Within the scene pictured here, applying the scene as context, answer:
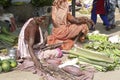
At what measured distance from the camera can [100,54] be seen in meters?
7.45

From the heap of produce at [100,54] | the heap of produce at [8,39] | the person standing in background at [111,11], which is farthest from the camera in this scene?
the person standing in background at [111,11]

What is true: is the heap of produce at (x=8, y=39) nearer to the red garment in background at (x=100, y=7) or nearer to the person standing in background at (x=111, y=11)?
the red garment in background at (x=100, y=7)

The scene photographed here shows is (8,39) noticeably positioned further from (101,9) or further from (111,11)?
(111,11)

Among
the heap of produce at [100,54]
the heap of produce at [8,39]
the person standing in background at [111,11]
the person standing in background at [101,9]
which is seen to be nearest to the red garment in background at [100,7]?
the person standing in background at [101,9]

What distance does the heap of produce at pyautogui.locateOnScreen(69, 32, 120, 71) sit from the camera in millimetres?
7242

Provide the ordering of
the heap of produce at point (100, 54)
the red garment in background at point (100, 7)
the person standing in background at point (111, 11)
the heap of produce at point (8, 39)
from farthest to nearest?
the person standing in background at point (111, 11)
the red garment in background at point (100, 7)
the heap of produce at point (8, 39)
the heap of produce at point (100, 54)

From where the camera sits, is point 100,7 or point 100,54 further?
point 100,7

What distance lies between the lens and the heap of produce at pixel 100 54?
23.8 ft

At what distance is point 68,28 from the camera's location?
861cm

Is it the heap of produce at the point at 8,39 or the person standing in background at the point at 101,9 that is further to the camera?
the person standing in background at the point at 101,9

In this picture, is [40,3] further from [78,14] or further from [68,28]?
[68,28]

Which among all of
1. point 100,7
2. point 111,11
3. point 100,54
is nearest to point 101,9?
point 100,7

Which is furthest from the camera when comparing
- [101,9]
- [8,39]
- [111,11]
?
[111,11]

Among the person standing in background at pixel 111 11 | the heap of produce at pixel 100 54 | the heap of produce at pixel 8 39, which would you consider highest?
the person standing in background at pixel 111 11
